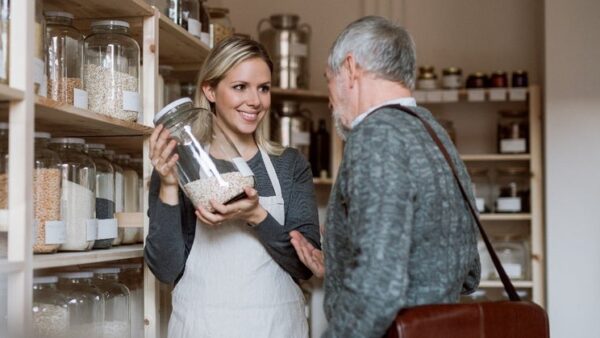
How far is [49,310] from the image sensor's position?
1733 millimetres

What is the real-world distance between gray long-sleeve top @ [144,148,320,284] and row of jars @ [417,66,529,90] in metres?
1.96

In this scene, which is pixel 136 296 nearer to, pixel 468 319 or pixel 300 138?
pixel 468 319

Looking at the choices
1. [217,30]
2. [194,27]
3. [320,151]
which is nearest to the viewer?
[194,27]

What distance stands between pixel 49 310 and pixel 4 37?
1.97 feet

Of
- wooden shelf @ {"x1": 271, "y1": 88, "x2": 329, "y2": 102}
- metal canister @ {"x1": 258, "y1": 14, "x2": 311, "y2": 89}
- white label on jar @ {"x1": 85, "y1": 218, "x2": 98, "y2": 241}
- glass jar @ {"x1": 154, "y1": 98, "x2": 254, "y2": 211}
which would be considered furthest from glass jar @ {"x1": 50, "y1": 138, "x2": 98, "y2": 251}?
metal canister @ {"x1": 258, "y1": 14, "x2": 311, "y2": 89}

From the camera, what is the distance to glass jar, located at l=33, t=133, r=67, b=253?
5.41ft

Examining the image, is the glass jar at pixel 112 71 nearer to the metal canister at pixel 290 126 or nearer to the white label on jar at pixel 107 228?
the white label on jar at pixel 107 228

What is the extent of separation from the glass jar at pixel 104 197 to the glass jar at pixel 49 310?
166 mm

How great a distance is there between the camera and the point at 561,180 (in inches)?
146

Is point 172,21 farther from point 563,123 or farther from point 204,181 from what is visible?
point 563,123

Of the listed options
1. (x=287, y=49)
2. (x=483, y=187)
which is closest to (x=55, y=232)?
(x=287, y=49)

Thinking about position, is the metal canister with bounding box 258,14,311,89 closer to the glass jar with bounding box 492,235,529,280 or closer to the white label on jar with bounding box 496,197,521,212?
the white label on jar with bounding box 496,197,521,212

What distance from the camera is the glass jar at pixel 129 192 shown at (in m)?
2.15

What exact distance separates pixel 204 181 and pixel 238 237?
25 centimetres
